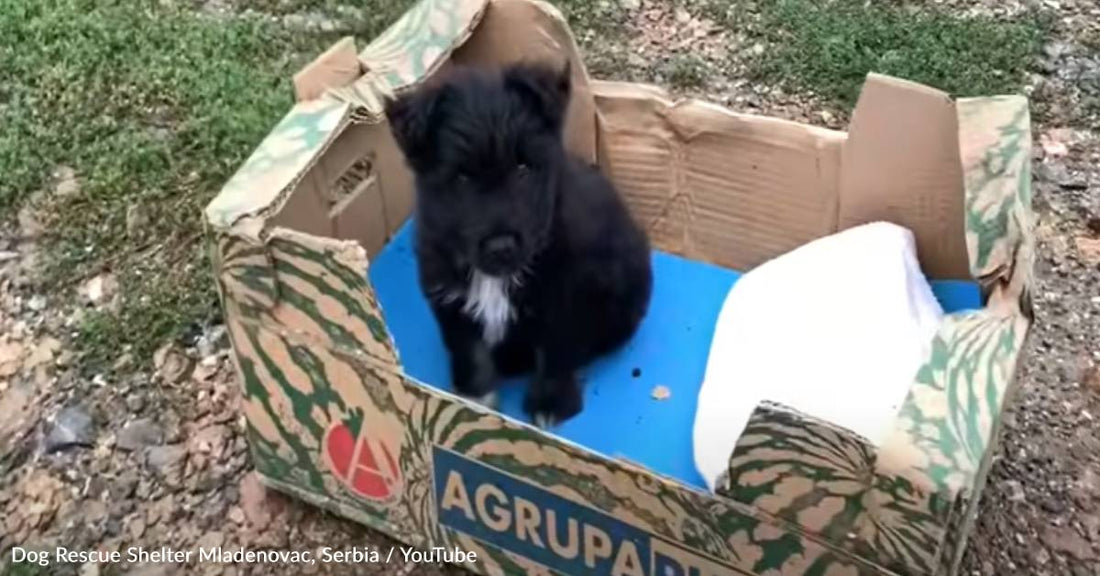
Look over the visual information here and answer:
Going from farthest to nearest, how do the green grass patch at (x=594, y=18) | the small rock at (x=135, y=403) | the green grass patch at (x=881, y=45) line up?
the green grass patch at (x=594, y=18) < the green grass patch at (x=881, y=45) < the small rock at (x=135, y=403)

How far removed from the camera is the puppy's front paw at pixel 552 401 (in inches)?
104

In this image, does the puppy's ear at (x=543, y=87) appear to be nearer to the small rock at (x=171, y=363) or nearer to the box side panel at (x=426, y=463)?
the box side panel at (x=426, y=463)

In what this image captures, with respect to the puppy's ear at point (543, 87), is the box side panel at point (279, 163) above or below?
below

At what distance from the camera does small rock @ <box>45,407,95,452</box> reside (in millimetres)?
2824

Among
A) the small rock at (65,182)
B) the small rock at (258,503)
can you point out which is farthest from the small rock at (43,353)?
the small rock at (258,503)

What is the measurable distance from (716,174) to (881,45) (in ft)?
3.72

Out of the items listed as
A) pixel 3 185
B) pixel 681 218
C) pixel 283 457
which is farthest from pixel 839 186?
pixel 3 185

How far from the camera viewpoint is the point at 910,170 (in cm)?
267

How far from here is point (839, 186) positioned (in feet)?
9.20

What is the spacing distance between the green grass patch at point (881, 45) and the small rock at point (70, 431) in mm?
2063

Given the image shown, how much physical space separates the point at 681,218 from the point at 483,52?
1.94 ft

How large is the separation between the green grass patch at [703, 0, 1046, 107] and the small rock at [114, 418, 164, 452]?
196cm

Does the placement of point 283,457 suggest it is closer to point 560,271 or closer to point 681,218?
point 560,271

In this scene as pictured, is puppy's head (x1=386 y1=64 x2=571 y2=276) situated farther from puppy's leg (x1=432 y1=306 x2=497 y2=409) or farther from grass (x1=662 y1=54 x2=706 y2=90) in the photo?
grass (x1=662 y1=54 x2=706 y2=90)
